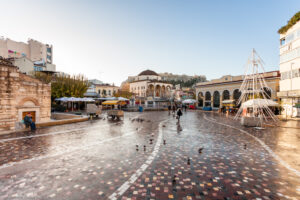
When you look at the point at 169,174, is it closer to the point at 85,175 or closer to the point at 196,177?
the point at 196,177

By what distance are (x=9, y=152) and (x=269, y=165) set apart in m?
11.7

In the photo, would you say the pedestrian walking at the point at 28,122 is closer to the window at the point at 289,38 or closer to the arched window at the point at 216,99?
the window at the point at 289,38

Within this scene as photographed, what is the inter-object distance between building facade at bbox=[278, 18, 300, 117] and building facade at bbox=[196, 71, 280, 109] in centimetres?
840

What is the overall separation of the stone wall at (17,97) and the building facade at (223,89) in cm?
3454

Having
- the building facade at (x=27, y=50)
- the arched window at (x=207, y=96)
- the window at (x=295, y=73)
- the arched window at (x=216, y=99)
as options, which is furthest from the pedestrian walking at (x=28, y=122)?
the building facade at (x=27, y=50)

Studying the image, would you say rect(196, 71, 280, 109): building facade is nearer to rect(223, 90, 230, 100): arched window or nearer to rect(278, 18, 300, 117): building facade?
rect(223, 90, 230, 100): arched window

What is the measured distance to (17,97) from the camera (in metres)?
11.9

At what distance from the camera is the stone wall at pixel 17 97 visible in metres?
10.9

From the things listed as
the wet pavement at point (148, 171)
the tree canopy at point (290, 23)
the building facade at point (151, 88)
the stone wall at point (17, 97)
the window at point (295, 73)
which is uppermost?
the tree canopy at point (290, 23)

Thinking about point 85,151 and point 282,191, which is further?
point 85,151

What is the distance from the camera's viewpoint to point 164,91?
248 feet

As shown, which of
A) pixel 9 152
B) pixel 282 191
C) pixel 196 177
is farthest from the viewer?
pixel 9 152

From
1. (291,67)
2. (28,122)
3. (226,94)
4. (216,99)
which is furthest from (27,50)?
(291,67)

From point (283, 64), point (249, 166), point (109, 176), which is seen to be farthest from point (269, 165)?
point (283, 64)
